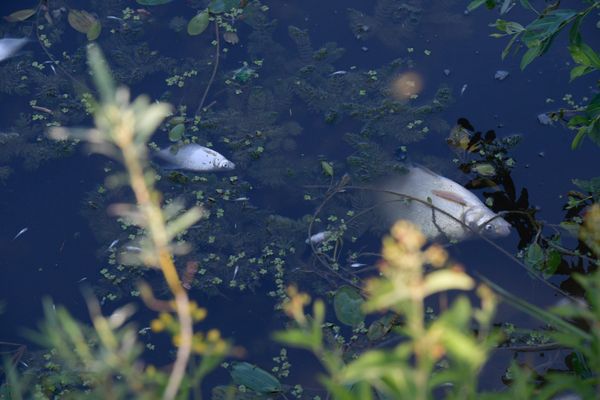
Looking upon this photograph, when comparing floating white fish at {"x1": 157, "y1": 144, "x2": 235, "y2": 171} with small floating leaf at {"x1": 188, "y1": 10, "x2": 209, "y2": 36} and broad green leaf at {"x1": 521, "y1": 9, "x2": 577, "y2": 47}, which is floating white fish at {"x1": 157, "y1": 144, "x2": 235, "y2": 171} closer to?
small floating leaf at {"x1": 188, "y1": 10, "x2": 209, "y2": 36}

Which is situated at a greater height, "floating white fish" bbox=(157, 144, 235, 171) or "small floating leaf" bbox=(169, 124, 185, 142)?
"small floating leaf" bbox=(169, 124, 185, 142)

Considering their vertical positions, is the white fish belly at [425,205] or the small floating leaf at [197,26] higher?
the small floating leaf at [197,26]

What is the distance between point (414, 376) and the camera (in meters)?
0.85

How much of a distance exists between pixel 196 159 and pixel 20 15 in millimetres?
950

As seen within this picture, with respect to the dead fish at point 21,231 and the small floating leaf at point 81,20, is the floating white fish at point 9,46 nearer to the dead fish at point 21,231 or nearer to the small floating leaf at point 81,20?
the small floating leaf at point 81,20

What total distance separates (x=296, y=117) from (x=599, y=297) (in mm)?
1654

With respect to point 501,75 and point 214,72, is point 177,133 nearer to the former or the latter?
point 214,72

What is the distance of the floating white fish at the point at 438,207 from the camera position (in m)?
2.24

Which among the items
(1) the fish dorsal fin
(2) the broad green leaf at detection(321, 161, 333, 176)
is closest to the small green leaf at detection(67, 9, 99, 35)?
(2) the broad green leaf at detection(321, 161, 333, 176)

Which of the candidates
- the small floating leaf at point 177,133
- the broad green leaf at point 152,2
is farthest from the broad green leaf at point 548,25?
the broad green leaf at point 152,2

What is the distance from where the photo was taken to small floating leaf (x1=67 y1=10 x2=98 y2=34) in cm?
276

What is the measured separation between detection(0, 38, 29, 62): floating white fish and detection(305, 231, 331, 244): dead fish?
1291 mm

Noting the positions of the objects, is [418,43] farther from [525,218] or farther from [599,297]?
[599,297]

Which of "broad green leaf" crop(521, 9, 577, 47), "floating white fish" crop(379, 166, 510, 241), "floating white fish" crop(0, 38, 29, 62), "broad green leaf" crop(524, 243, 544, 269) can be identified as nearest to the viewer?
"broad green leaf" crop(521, 9, 577, 47)
